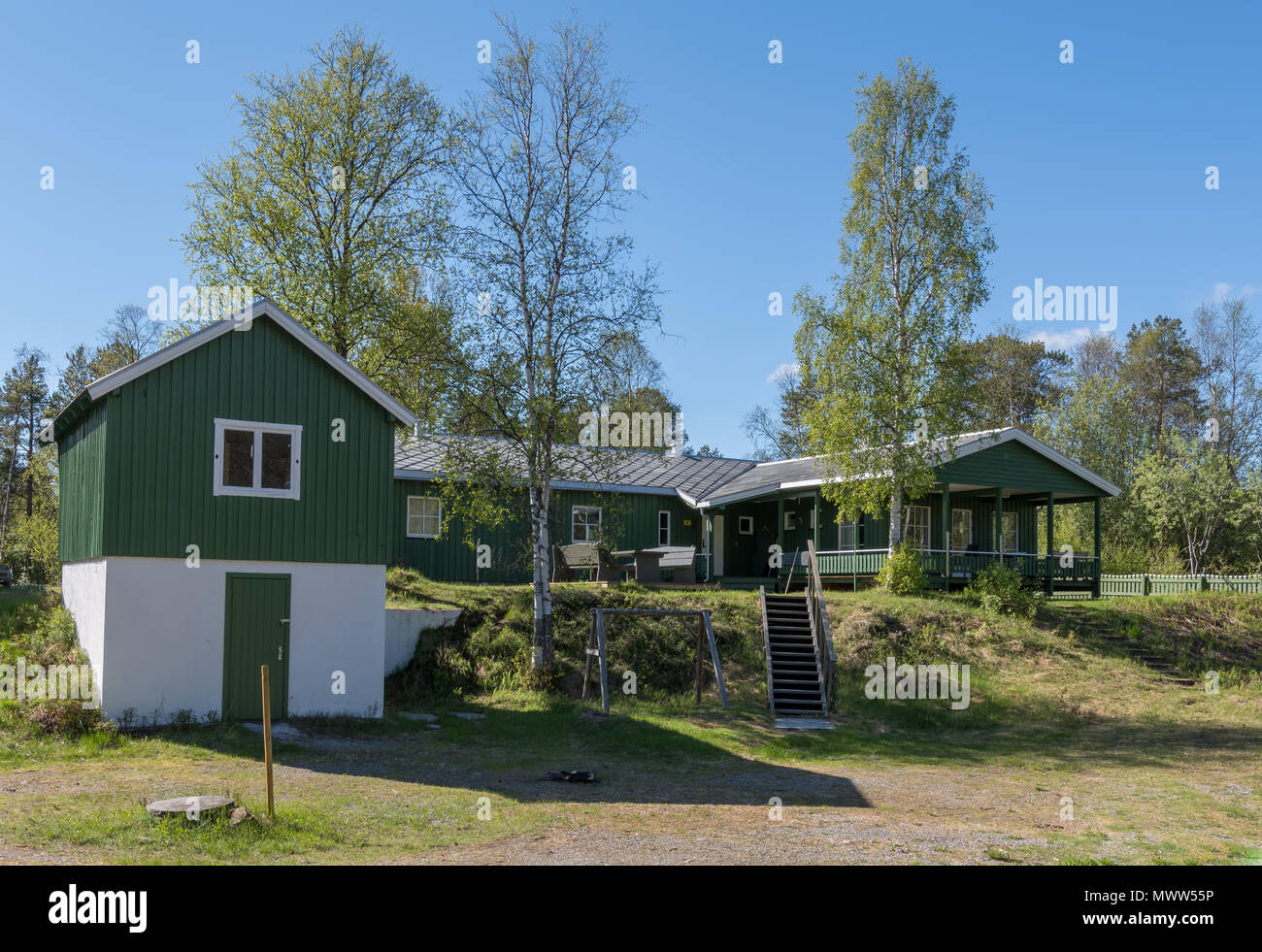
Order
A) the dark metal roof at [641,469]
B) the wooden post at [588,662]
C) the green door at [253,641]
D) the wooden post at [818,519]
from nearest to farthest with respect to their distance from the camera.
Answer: the green door at [253,641], the wooden post at [588,662], the dark metal roof at [641,469], the wooden post at [818,519]

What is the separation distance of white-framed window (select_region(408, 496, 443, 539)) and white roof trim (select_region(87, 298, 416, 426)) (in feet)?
33.7

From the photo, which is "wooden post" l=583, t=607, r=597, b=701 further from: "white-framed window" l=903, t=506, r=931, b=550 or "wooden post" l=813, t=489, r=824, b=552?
"white-framed window" l=903, t=506, r=931, b=550

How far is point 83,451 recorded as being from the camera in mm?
16312

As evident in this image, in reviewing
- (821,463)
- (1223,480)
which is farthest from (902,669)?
(1223,480)

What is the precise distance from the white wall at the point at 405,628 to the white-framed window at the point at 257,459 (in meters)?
4.10

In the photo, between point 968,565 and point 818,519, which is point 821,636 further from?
point 818,519

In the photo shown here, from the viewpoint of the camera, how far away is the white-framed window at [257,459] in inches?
616

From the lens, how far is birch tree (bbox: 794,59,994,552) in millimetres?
25359

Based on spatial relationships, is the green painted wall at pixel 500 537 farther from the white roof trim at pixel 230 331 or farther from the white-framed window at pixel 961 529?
the white-framed window at pixel 961 529

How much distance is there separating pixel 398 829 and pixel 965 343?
20.4 metres

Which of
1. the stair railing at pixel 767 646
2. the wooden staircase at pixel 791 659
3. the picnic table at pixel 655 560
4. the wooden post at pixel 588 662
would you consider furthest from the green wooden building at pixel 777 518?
the wooden post at pixel 588 662

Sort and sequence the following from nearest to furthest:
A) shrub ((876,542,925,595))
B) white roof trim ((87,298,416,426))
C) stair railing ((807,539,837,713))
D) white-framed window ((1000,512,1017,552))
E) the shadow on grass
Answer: the shadow on grass, white roof trim ((87,298,416,426)), stair railing ((807,539,837,713)), shrub ((876,542,925,595)), white-framed window ((1000,512,1017,552))

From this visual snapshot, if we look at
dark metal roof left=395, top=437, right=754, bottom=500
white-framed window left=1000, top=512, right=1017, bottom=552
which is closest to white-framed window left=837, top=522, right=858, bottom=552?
dark metal roof left=395, top=437, right=754, bottom=500

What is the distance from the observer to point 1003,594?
24250mm
